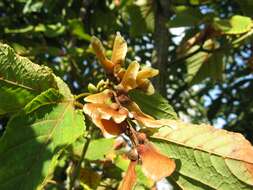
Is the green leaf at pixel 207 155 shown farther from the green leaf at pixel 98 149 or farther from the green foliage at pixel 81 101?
the green leaf at pixel 98 149

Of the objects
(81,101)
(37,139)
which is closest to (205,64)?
(81,101)

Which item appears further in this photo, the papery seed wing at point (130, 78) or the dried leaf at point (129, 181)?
the papery seed wing at point (130, 78)

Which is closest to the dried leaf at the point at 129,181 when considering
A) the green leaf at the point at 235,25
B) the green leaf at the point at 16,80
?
the green leaf at the point at 16,80

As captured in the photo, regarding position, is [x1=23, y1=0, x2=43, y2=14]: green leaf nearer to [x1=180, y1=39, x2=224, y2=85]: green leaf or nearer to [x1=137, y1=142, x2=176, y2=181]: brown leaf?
[x1=180, y1=39, x2=224, y2=85]: green leaf

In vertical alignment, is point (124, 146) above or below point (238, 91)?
above

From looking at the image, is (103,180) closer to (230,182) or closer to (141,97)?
(141,97)

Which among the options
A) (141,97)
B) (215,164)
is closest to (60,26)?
(141,97)
